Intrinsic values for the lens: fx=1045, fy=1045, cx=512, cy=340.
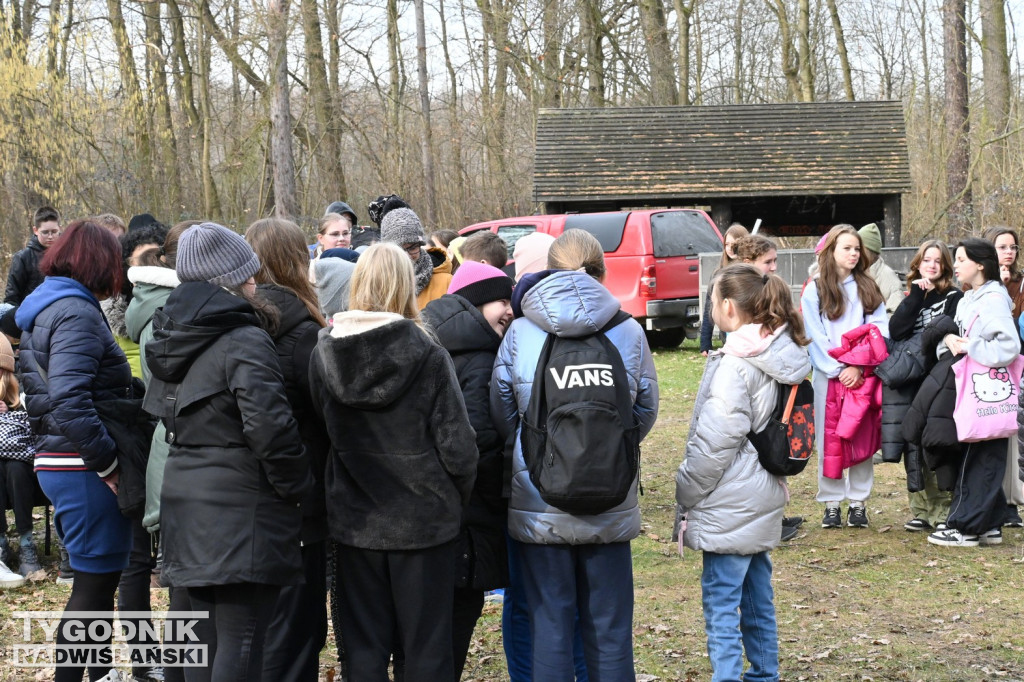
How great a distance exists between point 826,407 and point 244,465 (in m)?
4.51

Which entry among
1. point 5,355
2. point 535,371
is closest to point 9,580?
point 5,355

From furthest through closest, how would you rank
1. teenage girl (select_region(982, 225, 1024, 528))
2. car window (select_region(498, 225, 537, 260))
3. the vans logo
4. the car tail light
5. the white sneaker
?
car window (select_region(498, 225, 537, 260)), the car tail light, teenage girl (select_region(982, 225, 1024, 528)), the white sneaker, the vans logo

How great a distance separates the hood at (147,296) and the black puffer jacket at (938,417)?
450 centimetres

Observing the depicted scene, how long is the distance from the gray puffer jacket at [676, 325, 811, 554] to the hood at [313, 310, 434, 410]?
50.9 inches

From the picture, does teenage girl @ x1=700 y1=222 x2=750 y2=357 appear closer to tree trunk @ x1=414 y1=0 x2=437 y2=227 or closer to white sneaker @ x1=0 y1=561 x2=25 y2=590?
white sneaker @ x1=0 y1=561 x2=25 y2=590

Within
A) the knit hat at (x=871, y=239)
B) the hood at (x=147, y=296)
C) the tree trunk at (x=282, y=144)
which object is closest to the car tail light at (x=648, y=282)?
the tree trunk at (x=282, y=144)

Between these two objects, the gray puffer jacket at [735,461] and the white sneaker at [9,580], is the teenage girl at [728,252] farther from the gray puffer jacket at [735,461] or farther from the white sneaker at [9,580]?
the white sneaker at [9,580]

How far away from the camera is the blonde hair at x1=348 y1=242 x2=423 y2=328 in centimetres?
362

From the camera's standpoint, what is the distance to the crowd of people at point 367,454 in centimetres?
352

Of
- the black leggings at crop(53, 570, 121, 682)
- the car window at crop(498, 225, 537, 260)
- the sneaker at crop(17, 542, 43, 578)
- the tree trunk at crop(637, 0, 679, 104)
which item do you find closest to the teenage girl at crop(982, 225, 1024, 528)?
the black leggings at crop(53, 570, 121, 682)

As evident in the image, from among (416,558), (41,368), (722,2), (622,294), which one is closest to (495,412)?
(416,558)

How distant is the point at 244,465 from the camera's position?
3.51m

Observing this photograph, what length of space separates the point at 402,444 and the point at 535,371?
57 cm

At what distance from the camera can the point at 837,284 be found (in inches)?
269
